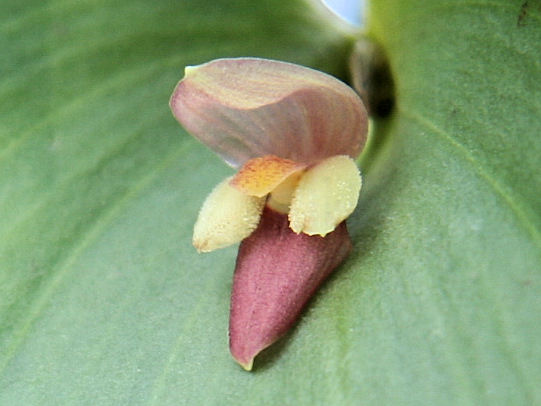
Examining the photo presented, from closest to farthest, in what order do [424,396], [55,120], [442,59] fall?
1. [424,396]
2. [442,59]
3. [55,120]

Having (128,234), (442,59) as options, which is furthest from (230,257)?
(442,59)

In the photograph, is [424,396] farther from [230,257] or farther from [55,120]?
[55,120]

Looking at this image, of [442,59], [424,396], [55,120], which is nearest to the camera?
[424,396]

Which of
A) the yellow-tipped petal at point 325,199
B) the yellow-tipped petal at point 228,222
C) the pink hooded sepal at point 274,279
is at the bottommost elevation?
the pink hooded sepal at point 274,279

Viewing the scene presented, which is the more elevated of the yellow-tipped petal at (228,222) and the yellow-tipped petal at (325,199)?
the yellow-tipped petal at (325,199)
